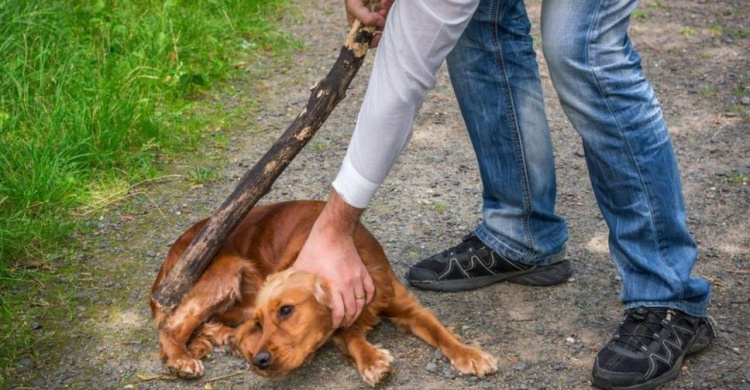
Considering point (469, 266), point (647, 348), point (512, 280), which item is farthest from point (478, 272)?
point (647, 348)

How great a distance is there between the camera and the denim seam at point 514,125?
3.45 meters

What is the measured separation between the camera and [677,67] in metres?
6.18

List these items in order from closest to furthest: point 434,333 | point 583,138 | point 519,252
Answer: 1. point 583,138
2. point 434,333
3. point 519,252

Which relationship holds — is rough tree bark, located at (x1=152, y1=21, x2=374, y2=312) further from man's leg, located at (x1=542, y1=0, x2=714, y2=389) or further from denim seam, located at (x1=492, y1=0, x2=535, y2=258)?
man's leg, located at (x1=542, y1=0, x2=714, y2=389)

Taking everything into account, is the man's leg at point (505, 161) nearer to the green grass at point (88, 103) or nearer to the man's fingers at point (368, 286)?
the man's fingers at point (368, 286)

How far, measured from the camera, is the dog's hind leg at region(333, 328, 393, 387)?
3.24m

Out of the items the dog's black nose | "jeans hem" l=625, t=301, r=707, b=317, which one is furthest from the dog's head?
"jeans hem" l=625, t=301, r=707, b=317

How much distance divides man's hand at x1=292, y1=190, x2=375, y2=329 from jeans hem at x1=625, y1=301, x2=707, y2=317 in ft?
2.91

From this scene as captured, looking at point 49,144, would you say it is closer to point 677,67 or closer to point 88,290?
point 88,290

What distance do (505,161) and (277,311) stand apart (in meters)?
1.03

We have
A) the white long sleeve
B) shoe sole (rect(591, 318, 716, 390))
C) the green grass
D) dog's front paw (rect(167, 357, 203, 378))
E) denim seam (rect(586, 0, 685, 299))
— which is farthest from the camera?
the green grass

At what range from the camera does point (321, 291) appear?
3.18 meters

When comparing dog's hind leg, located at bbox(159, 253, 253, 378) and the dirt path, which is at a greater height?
dog's hind leg, located at bbox(159, 253, 253, 378)

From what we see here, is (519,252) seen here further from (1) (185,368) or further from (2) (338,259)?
(1) (185,368)
